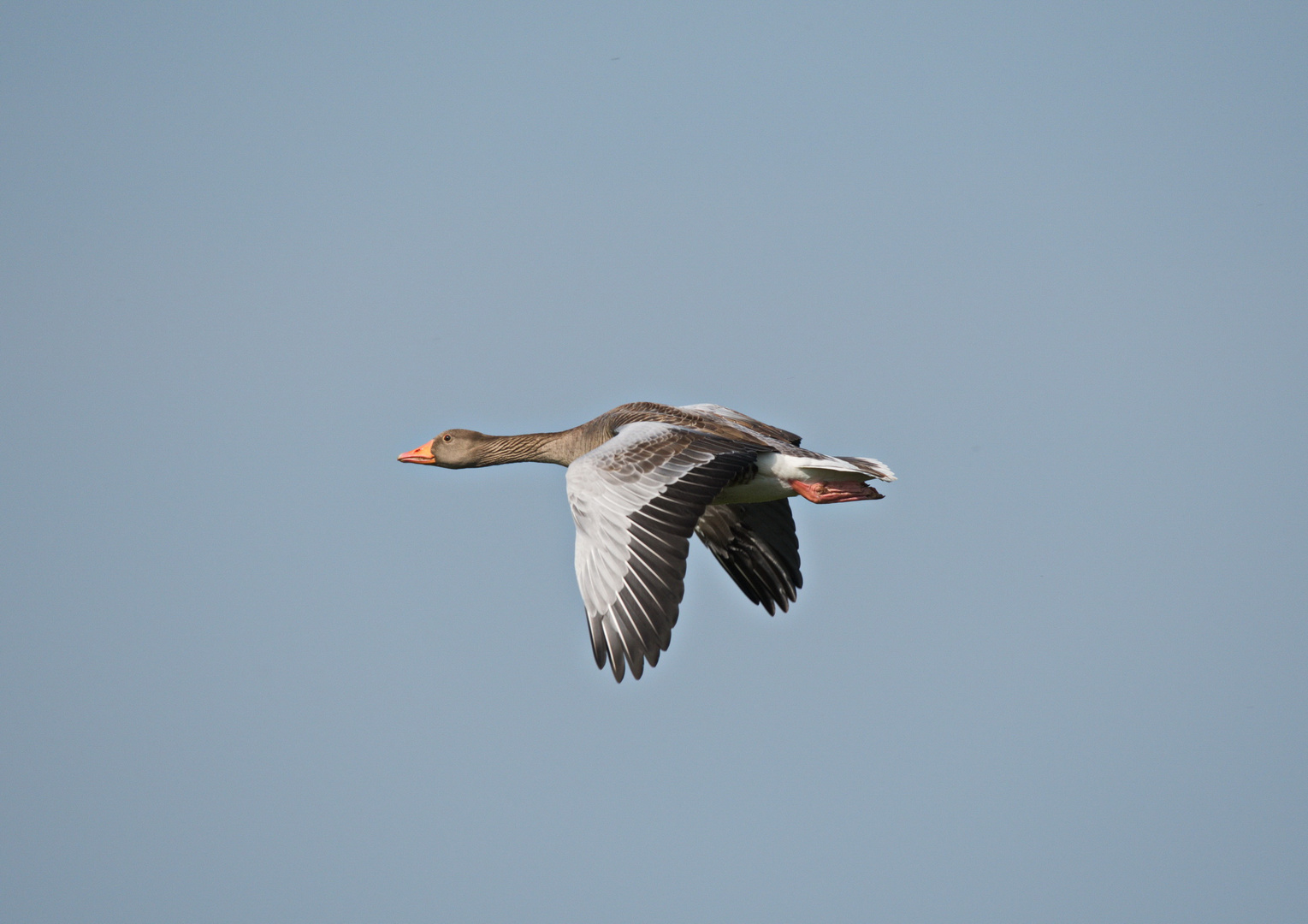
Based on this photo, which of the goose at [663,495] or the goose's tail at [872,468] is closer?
the goose at [663,495]

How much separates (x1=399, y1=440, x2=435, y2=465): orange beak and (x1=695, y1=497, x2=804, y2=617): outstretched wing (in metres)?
3.70

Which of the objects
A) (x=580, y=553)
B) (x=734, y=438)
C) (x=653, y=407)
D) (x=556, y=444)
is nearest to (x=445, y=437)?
(x=556, y=444)

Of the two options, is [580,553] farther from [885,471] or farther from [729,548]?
[729,548]

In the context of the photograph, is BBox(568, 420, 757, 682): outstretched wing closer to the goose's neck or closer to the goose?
the goose

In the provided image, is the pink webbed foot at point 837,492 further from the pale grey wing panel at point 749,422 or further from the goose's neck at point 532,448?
the goose's neck at point 532,448

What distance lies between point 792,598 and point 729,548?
98 centimetres

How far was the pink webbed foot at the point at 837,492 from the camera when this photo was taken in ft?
44.4

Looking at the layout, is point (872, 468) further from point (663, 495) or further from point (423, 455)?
point (423, 455)

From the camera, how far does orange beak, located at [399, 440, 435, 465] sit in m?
17.0

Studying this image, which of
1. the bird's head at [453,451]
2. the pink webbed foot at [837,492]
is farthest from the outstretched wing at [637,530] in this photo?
the bird's head at [453,451]

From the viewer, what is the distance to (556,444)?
15844 millimetres

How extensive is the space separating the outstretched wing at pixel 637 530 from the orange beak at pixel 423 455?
4.86m

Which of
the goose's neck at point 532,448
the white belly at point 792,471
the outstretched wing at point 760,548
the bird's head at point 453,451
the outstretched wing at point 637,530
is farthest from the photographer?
the bird's head at point 453,451

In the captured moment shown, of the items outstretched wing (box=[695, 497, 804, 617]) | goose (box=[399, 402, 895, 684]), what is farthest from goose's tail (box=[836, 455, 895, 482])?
outstretched wing (box=[695, 497, 804, 617])
